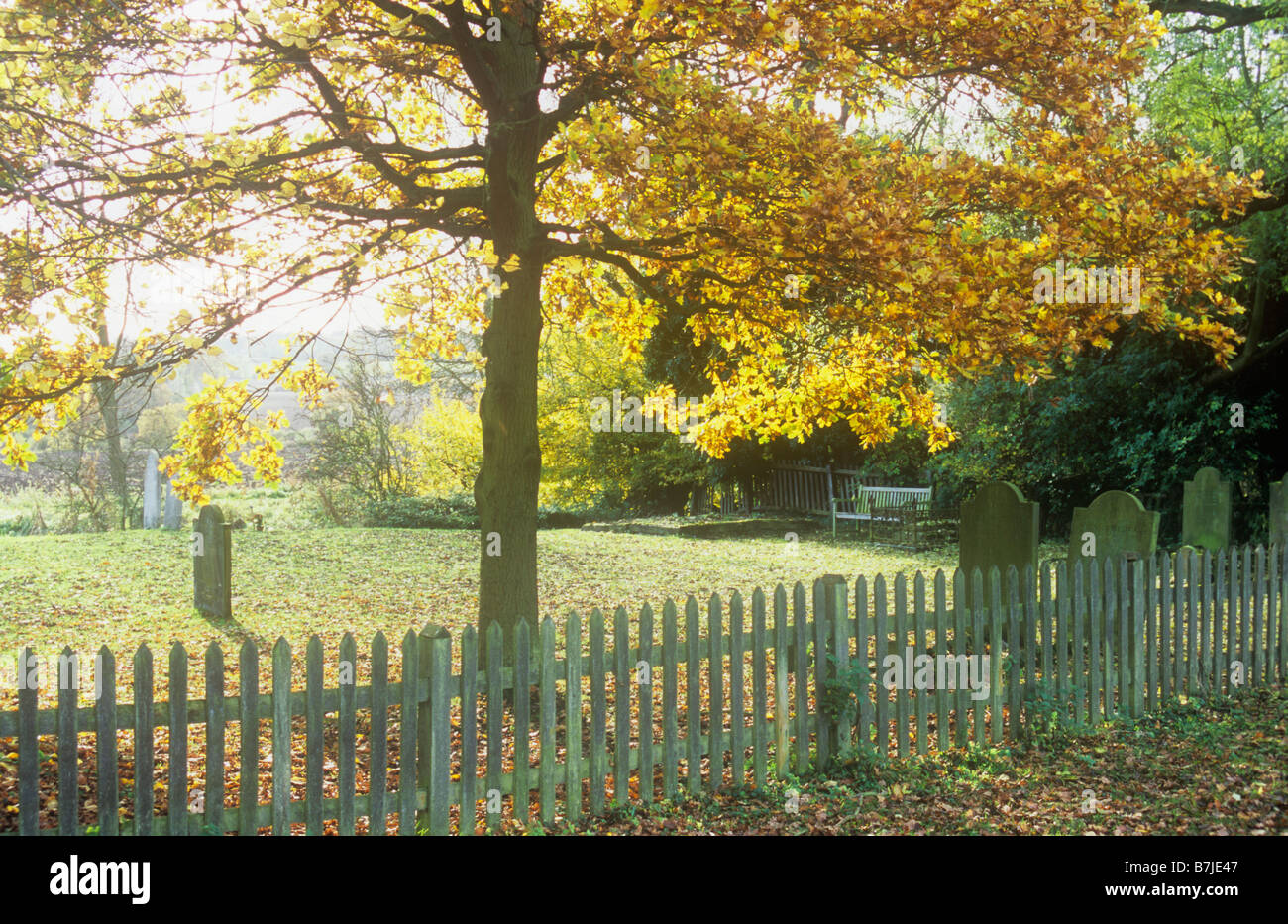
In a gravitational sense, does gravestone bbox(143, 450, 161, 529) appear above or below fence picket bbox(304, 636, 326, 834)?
above

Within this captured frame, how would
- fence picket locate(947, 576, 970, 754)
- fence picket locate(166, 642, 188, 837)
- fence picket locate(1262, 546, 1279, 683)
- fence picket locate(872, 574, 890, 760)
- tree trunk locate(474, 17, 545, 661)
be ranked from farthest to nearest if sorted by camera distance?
fence picket locate(1262, 546, 1279, 683) → tree trunk locate(474, 17, 545, 661) → fence picket locate(947, 576, 970, 754) → fence picket locate(872, 574, 890, 760) → fence picket locate(166, 642, 188, 837)

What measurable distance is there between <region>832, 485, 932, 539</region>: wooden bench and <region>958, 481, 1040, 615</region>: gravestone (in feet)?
34.2

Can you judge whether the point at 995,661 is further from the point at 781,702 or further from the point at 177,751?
the point at 177,751

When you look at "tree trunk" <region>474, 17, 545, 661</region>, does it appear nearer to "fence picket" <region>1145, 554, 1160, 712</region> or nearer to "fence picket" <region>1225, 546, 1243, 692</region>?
"fence picket" <region>1145, 554, 1160, 712</region>

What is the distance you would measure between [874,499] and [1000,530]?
1203 centimetres

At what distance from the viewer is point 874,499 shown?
67.6ft

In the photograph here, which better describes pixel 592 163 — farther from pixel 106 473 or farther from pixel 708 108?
pixel 106 473

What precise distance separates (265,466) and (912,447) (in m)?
16.7

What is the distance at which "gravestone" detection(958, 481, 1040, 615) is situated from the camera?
27.8 feet

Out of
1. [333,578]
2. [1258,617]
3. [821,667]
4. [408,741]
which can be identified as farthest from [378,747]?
[333,578]

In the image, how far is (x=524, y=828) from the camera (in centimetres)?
499

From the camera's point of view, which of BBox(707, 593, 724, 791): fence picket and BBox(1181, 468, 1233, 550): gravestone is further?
BBox(1181, 468, 1233, 550): gravestone

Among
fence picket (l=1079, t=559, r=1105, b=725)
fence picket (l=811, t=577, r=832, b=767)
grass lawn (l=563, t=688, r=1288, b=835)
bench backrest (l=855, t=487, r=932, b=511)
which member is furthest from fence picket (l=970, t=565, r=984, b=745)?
bench backrest (l=855, t=487, r=932, b=511)

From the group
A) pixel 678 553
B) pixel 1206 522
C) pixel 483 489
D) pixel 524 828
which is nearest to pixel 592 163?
pixel 483 489
